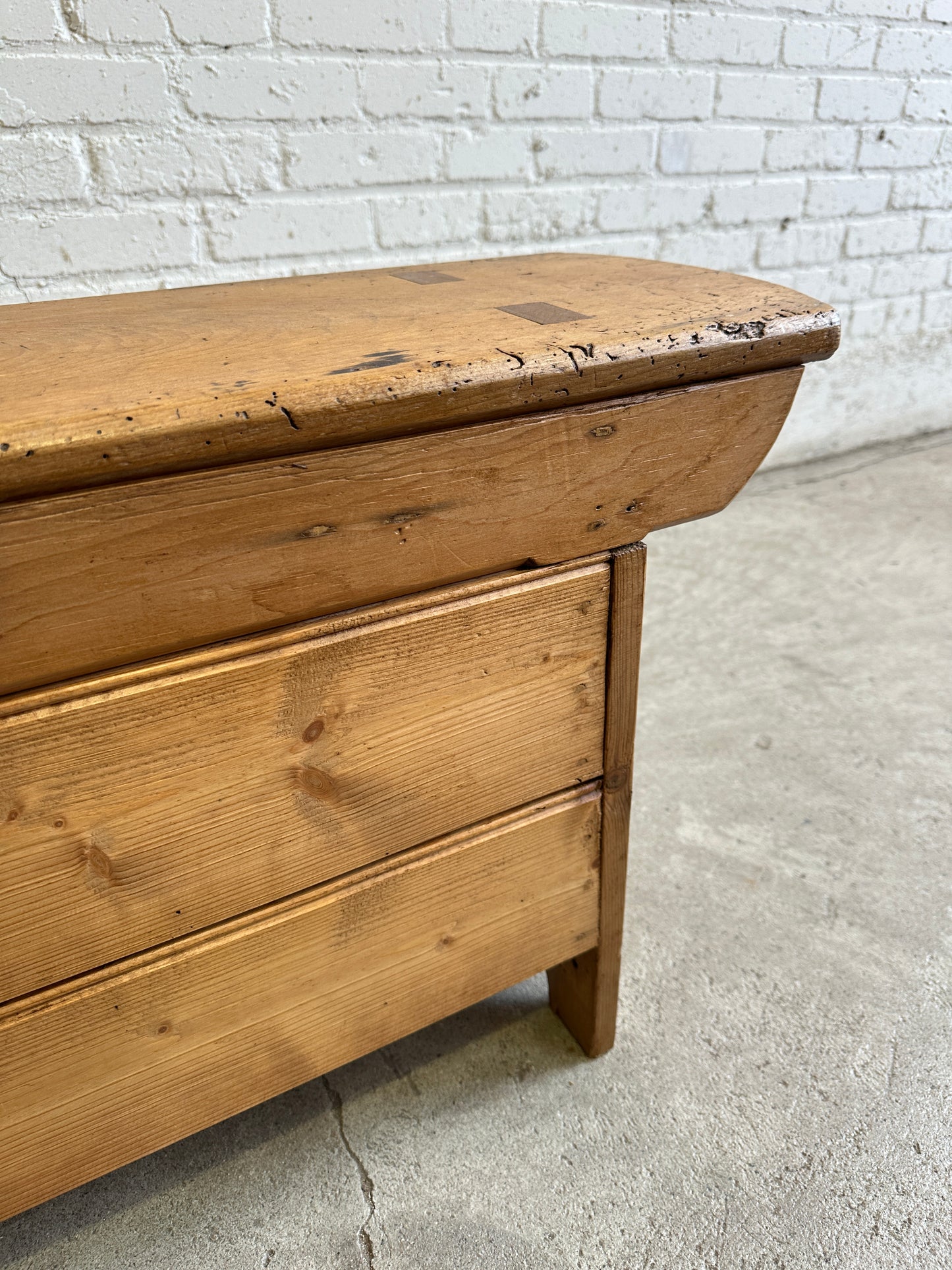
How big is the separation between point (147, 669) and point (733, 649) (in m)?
1.29

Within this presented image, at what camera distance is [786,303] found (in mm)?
695

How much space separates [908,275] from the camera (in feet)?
7.54

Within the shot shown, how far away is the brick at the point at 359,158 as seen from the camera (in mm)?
1453

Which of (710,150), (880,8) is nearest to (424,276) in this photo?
(710,150)

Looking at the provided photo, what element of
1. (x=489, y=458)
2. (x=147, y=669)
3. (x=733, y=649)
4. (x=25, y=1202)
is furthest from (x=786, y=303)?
(x=733, y=649)

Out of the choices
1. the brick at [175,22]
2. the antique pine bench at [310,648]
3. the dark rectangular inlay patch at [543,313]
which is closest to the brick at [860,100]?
the brick at [175,22]

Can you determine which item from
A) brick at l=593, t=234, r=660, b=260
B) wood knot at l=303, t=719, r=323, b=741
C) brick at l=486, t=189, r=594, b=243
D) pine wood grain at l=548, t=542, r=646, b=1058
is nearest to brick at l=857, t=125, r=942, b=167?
brick at l=593, t=234, r=660, b=260

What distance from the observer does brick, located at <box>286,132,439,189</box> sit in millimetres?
1453

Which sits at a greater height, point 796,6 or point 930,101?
point 796,6

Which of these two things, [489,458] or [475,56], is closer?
[489,458]

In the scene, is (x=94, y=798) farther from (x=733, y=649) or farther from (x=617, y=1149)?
(x=733, y=649)

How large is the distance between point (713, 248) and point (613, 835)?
160 centimetres

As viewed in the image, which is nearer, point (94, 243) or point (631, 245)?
point (94, 243)

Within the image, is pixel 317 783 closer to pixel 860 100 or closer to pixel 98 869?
pixel 98 869
